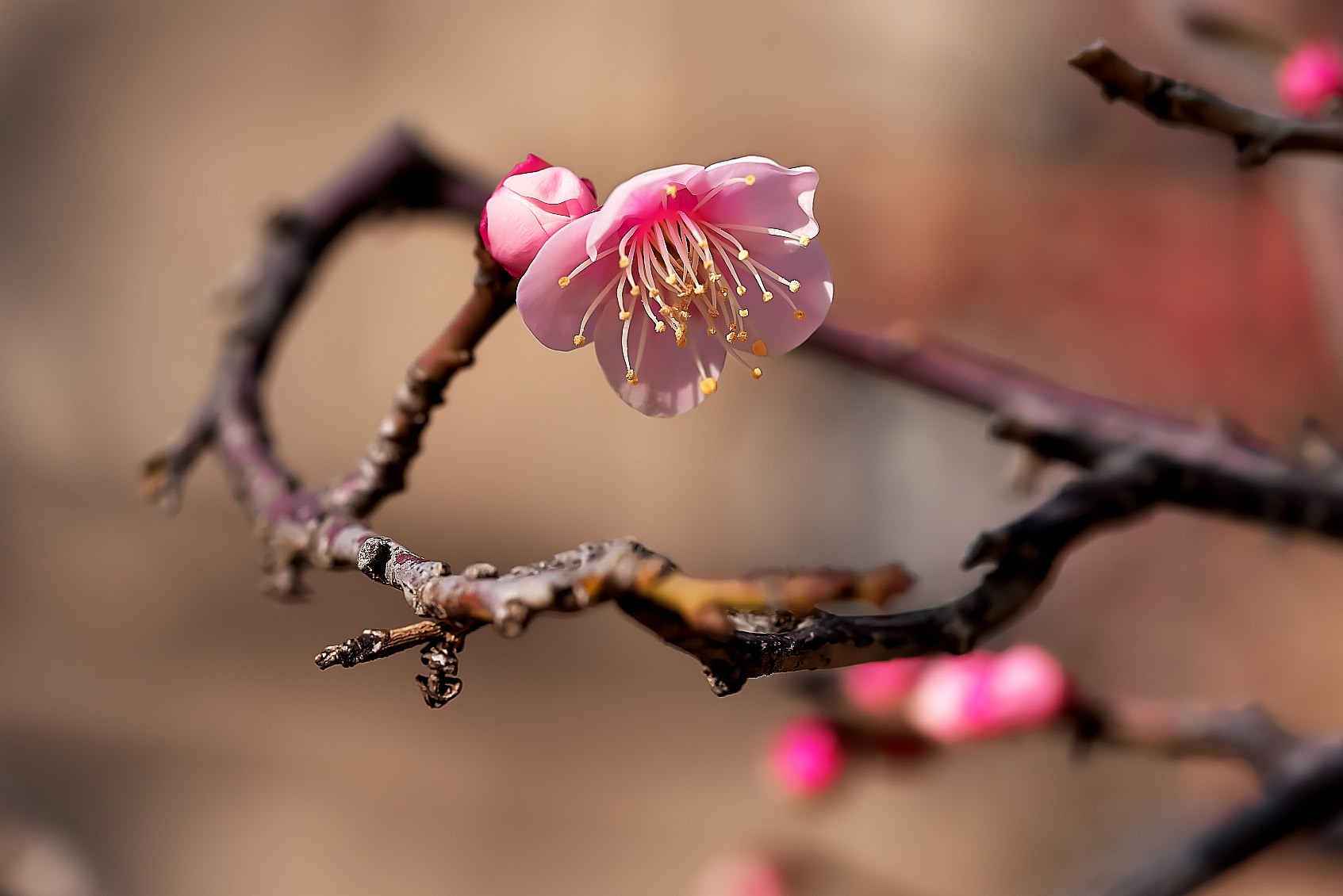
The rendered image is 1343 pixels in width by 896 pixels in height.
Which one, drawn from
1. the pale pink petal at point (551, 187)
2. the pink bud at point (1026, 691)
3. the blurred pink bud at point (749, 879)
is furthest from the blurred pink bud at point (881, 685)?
the pale pink petal at point (551, 187)

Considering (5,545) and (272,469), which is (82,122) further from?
(272,469)

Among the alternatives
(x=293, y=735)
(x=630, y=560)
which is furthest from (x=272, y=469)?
(x=293, y=735)

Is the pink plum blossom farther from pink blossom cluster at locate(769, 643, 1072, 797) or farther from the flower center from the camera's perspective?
the flower center

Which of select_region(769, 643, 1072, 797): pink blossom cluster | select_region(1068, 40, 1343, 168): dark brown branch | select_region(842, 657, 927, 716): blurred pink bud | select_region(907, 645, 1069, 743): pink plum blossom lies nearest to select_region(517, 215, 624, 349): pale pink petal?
select_region(1068, 40, 1343, 168): dark brown branch

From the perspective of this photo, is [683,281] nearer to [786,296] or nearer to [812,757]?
[786,296]

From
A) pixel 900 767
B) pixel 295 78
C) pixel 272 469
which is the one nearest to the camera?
pixel 272 469

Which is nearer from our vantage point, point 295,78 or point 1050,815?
point 1050,815
